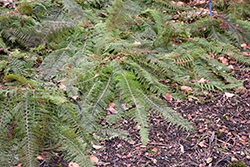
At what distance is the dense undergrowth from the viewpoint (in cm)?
158

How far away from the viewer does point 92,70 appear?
6.98ft

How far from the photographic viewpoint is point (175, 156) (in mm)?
1686

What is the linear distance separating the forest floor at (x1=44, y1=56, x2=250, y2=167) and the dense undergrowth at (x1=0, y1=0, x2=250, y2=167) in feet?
0.31

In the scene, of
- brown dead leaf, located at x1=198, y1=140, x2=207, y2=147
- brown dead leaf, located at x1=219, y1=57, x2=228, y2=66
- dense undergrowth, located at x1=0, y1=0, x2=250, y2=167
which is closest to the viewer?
dense undergrowth, located at x1=0, y1=0, x2=250, y2=167

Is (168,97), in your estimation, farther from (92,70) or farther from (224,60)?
(224,60)

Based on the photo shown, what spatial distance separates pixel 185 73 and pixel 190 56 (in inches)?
8.1

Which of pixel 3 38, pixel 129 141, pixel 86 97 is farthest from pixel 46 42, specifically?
pixel 129 141

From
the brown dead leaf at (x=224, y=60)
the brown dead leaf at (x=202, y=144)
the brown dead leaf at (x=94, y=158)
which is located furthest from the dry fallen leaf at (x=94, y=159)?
the brown dead leaf at (x=224, y=60)

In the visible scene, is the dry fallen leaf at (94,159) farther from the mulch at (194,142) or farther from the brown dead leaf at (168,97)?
the brown dead leaf at (168,97)

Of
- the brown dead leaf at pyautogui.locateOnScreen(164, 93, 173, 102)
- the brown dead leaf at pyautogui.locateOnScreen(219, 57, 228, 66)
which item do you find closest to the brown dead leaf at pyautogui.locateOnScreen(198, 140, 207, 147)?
the brown dead leaf at pyautogui.locateOnScreen(164, 93, 173, 102)

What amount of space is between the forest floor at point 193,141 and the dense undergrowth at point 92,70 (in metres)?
0.09

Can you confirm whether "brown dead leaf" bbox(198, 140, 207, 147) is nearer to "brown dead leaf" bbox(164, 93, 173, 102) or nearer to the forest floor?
the forest floor

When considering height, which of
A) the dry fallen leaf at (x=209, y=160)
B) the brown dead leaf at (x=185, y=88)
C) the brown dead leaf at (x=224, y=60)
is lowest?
the dry fallen leaf at (x=209, y=160)

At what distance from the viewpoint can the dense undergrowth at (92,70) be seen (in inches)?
62.1
